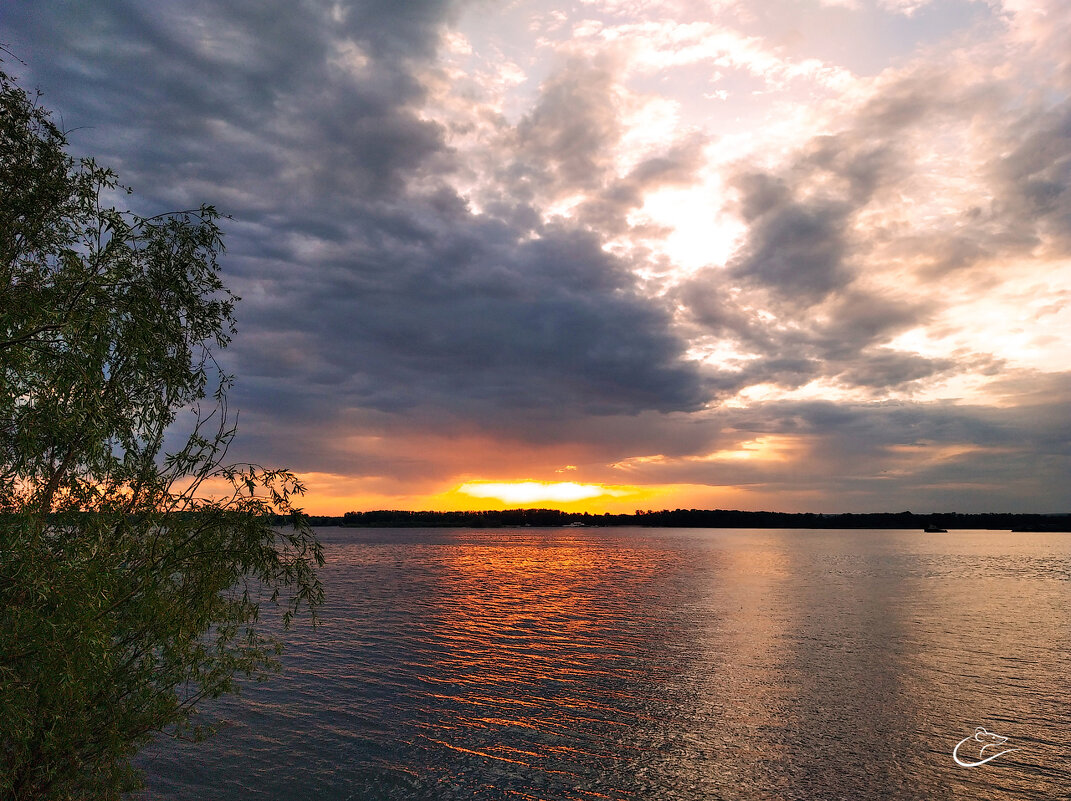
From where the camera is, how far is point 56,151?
14586 millimetres

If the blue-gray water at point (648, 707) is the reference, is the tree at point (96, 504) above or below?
above

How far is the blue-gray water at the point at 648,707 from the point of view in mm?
21500

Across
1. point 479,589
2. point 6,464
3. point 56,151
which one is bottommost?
point 479,589

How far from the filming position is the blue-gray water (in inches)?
846

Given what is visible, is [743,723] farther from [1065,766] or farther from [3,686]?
[3,686]

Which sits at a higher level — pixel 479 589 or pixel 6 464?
pixel 6 464

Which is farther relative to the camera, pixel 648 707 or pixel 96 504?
pixel 648 707

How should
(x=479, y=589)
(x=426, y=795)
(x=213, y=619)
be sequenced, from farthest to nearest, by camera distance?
(x=479, y=589)
(x=426, y=795)
(x=213, y=619)

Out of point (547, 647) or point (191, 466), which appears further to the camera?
point (547, 647)

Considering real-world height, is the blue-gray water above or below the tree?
below

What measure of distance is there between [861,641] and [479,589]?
4831 centimetres

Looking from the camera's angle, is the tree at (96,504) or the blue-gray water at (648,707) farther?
the blue-gray water at (648,707)

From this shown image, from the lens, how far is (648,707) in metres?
29.5

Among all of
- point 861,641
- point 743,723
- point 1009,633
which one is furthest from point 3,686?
point 1009,633
